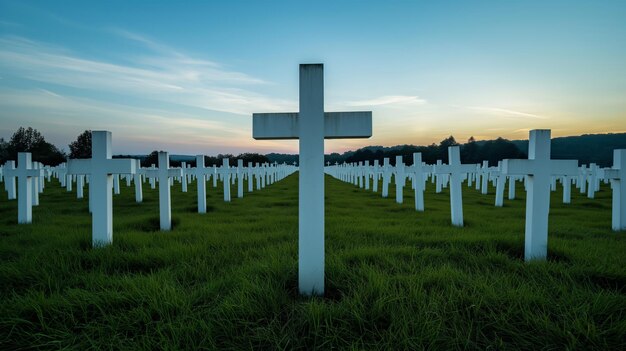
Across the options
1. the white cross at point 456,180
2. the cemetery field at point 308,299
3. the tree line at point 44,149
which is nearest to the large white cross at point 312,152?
the cemetery field at point 308,299

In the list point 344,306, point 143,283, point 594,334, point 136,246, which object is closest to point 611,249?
point 594,334

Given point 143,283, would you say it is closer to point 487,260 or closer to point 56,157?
point 487,260

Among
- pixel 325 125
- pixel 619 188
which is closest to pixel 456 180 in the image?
pixel 619 188

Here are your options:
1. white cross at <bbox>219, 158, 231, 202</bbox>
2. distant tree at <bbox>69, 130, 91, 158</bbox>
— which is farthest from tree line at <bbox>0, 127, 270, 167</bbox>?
white cross at <bbox>219, 158, 231, 202</bbox>

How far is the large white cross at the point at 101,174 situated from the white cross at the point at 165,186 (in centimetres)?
137

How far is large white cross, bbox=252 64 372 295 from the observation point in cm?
257

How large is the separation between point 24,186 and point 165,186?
11.7 ft

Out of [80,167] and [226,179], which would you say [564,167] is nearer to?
[80,167]

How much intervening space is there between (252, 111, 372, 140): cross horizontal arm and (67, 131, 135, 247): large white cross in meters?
2.36

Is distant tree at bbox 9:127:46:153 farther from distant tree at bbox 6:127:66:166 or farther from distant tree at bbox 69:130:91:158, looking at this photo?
distant tree at bbox 69:130:91:158

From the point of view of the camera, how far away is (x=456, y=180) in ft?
21.0

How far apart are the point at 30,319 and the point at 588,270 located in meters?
4.63

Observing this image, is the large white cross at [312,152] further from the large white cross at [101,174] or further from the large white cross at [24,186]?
the large white cross at [24,186]

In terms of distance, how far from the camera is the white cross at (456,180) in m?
5.96
